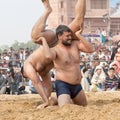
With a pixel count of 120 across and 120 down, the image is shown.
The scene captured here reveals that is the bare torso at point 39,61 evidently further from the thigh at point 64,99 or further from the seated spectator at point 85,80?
the seated spectator at point 85,80

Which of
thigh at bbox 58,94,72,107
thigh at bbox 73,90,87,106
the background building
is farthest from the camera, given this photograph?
the background building

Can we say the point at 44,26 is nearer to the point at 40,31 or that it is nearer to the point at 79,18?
the point at 40,31

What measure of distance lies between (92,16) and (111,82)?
149 feet

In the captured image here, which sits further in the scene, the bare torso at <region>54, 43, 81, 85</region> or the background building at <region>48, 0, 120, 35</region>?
the background building at <region>48, 0, 120, 35</region>

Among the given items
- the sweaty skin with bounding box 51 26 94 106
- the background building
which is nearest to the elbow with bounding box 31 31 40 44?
the sweaty skin with bounding box 51 26 94 106

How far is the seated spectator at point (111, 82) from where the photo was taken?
9594 millimetres

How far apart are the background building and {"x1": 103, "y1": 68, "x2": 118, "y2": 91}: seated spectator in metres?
35.0

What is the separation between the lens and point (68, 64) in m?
6.17

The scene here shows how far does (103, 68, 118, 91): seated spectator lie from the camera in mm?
9594

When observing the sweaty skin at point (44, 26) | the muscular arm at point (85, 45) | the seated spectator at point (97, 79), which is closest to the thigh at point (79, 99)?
the muscular arm at point (85, 45)


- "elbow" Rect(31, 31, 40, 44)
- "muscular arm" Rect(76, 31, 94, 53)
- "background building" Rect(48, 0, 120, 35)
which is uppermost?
"background building" Rect(48, 0, 120, 35)

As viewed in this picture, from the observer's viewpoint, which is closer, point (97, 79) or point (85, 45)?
point (85, 45)

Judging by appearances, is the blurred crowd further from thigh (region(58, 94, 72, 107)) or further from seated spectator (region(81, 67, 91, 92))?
thigh (region(58, 94, 72, 107))

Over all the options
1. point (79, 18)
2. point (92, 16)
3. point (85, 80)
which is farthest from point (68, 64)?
point (92, 16)
